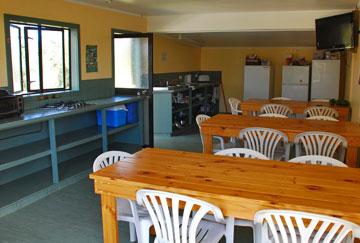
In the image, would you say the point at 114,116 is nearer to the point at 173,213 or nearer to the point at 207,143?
the point at 207,143

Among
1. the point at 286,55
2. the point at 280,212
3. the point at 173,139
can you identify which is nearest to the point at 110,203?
the point at 280,212

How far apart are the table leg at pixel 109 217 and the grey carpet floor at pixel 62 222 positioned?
67 cm

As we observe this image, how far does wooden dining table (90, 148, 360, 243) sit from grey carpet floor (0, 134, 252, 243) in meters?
0.82

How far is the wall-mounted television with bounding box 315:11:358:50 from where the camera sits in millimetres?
5066

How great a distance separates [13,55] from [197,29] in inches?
121

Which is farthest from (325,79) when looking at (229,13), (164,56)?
(164,56)

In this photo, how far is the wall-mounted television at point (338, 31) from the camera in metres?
5.07

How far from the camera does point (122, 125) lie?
5410 millimetres

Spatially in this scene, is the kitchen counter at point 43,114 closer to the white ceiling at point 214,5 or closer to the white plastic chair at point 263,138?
the white ceiling at point 214,5

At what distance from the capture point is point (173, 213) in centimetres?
197

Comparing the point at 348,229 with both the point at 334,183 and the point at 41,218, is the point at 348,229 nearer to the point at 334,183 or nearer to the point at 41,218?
the point at 334,183

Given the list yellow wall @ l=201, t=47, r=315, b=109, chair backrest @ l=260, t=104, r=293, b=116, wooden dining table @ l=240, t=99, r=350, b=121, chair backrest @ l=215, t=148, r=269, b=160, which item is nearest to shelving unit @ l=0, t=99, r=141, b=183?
chair backrest @ l=215, t=148, r=269, b=160

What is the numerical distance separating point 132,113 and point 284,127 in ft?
8.34

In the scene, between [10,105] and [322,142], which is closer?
[322,142]
